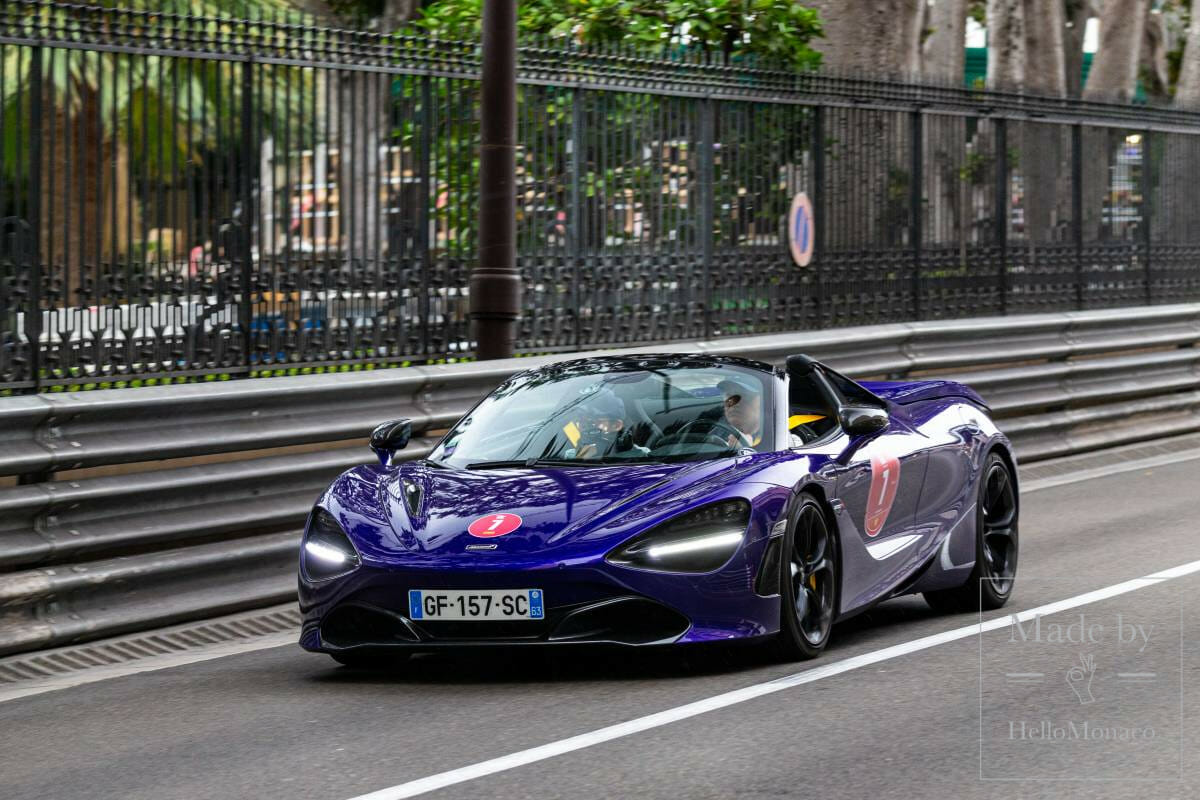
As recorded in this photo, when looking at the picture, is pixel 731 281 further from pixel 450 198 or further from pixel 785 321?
pixel 450 198

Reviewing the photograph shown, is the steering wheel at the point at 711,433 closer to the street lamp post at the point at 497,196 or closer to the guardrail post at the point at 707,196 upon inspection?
the street lamp post at the point at 497,196

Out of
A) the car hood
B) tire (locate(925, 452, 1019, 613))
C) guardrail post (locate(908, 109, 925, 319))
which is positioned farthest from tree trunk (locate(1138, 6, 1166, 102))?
the car hood

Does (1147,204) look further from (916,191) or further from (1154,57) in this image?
(1154,57)

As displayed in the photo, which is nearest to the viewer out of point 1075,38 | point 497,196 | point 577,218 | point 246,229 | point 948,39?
point 246,229

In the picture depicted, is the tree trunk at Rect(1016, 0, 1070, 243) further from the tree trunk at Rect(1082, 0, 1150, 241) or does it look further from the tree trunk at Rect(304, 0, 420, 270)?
the tree trunk at Rect(1082, 0, 1150, 241)

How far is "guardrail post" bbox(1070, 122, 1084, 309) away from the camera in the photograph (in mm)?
19375

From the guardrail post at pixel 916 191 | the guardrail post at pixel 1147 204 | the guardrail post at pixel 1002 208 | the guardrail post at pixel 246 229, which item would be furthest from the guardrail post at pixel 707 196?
the guardrail post at pixel 1147 204

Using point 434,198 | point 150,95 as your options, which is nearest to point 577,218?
point 434,198

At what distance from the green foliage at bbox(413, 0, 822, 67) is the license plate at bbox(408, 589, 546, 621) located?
33.0ft

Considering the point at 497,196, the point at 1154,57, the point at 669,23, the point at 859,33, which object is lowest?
the point at 497,196

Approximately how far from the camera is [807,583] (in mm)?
7918

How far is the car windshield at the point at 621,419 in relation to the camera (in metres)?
8.33

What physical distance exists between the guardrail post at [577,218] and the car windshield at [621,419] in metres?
4.76

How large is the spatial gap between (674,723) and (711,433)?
188cm
